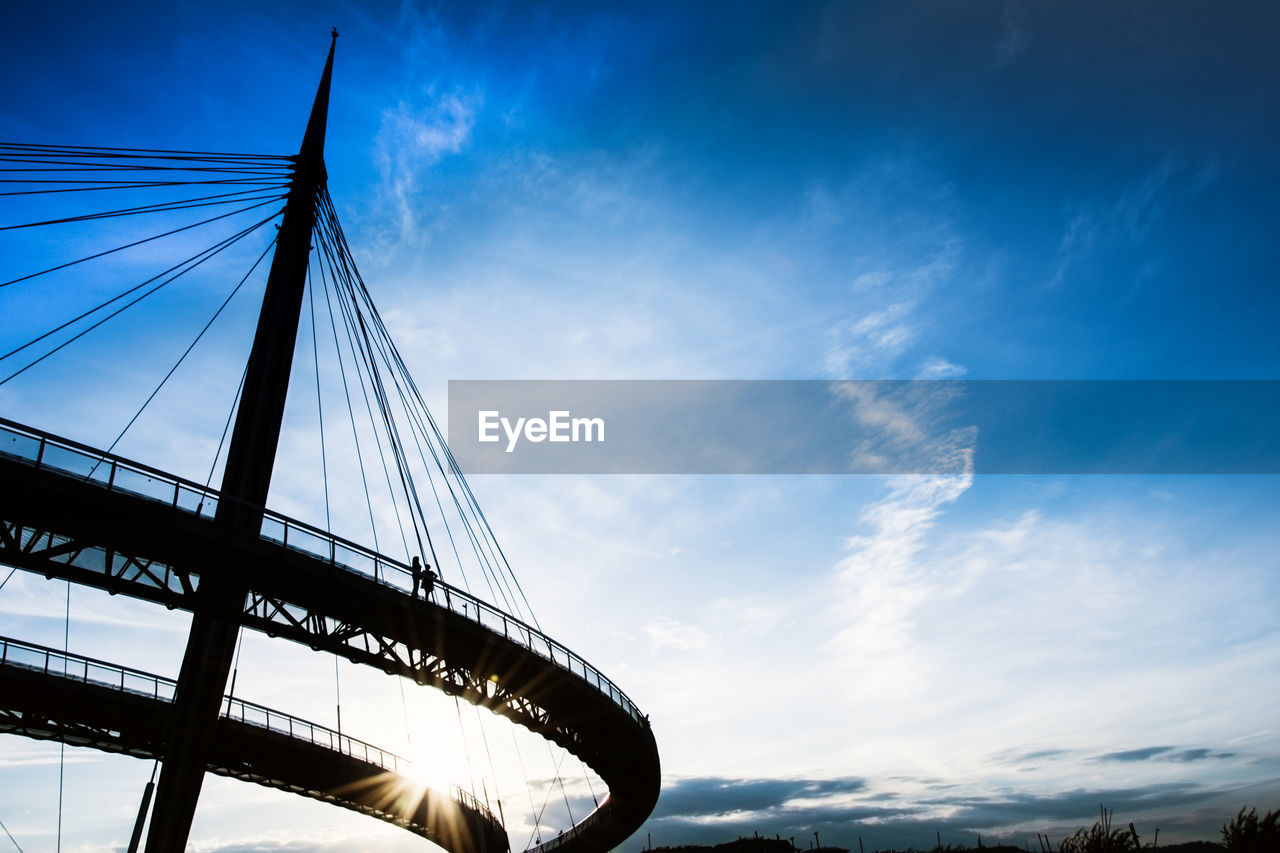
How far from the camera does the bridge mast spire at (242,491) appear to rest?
2155cm

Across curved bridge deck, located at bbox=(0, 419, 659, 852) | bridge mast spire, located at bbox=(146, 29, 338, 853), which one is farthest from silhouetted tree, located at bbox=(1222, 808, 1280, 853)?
bridge mast spire, located at bbox=(146, 29, 338, 853)

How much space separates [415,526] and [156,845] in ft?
39.1

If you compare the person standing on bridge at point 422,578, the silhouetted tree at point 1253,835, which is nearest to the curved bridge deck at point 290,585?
the person standing on bridge at point 422,578

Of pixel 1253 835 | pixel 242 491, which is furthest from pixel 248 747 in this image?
pixel 1253 835

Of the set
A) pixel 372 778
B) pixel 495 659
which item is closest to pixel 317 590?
pixel 495 659

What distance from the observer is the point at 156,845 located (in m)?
21.3

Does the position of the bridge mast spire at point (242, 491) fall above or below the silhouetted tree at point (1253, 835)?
above

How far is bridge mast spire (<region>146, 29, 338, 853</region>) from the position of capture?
21547 millimetres

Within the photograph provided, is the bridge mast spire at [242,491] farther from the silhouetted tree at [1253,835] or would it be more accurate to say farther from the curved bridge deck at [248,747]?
the silhouetted tree at [1253,835]

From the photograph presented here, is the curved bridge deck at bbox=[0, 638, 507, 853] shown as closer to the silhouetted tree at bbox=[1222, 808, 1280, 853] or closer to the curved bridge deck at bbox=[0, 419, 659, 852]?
the curved bridge deck at bbox=[0, 419, 659, 852]

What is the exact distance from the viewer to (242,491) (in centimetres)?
2406

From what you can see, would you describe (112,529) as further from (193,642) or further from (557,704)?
(557,704)

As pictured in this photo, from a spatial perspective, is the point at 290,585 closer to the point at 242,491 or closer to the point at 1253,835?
the point at 242,491

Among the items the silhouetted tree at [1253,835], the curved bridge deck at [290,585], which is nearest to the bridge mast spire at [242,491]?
the curved bridge deck at [290,585]
